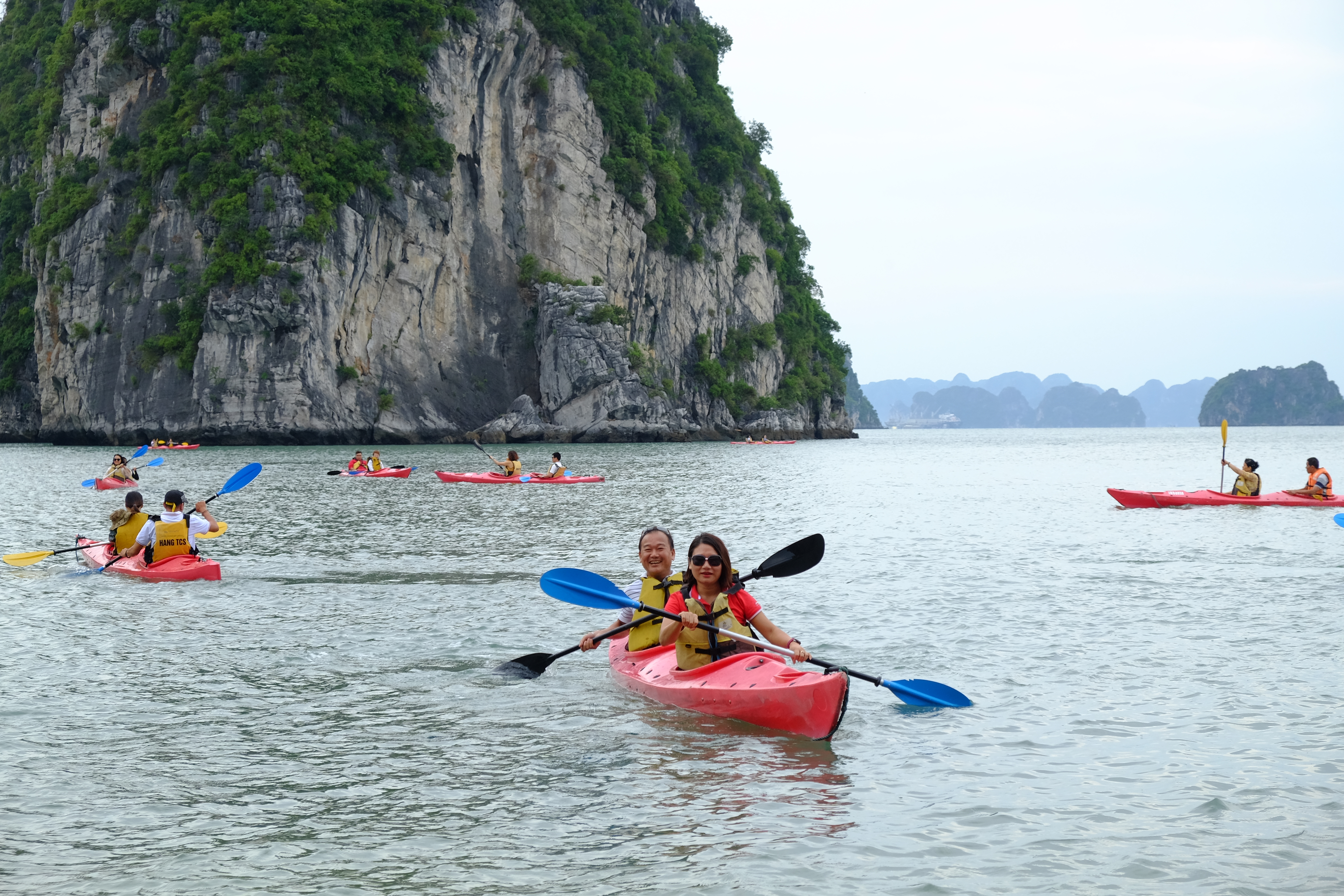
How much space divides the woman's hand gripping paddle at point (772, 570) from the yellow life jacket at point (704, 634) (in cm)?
31

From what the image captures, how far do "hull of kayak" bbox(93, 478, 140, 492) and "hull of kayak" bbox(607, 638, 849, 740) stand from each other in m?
25.2

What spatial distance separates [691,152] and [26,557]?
258 feet

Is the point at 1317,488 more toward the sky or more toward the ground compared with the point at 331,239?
more toward the ground

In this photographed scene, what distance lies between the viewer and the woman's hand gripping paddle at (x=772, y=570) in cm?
874

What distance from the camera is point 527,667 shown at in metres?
9.54

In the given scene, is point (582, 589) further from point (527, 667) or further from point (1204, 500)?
point (1204, 500)

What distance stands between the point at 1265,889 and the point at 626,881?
2856 millimetres

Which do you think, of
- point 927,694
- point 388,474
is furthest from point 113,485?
point 927,694

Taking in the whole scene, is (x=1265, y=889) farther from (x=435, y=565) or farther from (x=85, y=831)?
(x=435, y=565)

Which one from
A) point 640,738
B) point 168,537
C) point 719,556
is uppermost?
point 719,556

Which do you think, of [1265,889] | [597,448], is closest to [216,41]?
[597,448]

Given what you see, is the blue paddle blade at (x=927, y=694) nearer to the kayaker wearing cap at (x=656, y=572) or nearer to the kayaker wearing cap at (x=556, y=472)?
the kayaker wearing cap at (x=656, y=572)

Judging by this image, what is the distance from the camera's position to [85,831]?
579cm

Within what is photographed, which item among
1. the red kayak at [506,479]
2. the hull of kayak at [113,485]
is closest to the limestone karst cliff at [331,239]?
the red kayak at [506,479]
